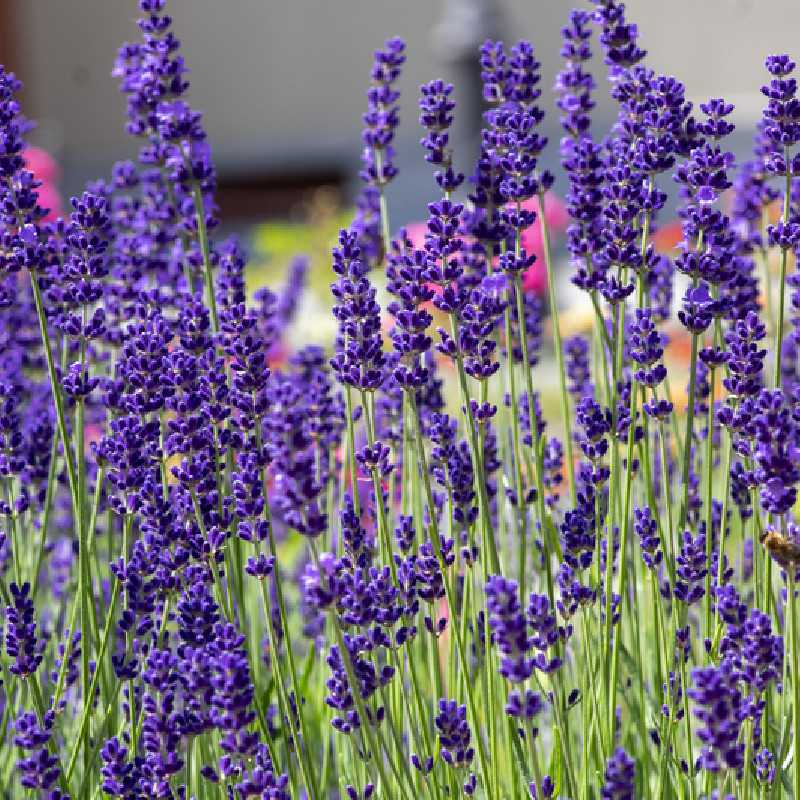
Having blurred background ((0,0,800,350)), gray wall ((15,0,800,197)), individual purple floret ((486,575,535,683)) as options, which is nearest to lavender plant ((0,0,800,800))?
individual purple floret ((486,575,535,683))

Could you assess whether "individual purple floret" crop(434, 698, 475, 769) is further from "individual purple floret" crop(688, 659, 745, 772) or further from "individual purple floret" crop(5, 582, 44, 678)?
"individual purple floret" crop(5, 582, 44, 678)

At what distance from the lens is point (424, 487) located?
2061 millimetres

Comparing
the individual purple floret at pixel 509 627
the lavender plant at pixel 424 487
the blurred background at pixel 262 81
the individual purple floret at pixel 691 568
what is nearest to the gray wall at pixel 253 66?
the blurred background at pixel 262 81

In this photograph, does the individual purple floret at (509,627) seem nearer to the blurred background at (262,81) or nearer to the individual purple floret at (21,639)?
the individual purple floret at (21,639)

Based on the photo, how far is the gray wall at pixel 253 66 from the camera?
718 inches

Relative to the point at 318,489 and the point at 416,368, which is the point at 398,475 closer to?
the point at 416,368

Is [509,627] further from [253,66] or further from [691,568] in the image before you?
[253,66]

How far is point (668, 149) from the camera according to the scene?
1.86m

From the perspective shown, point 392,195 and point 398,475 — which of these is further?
point 392,195

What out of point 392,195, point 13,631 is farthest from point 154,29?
point 392,195

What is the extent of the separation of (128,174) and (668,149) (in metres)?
1.21

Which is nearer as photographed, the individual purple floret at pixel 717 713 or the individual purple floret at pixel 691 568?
the individual purple floret at pixel 717 713

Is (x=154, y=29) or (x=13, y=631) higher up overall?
(x=154, y=29)

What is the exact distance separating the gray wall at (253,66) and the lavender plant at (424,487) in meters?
15.5
